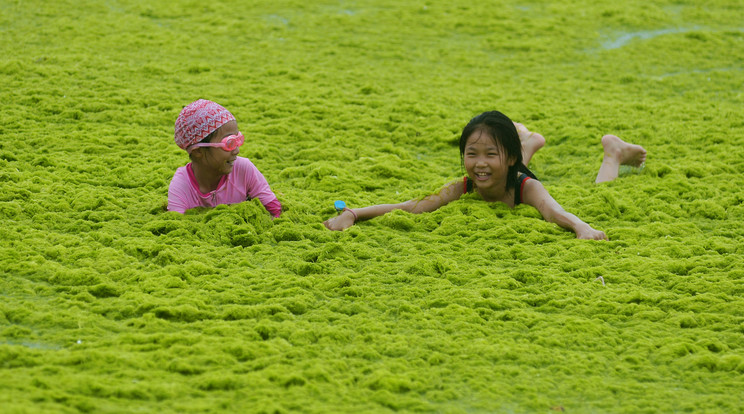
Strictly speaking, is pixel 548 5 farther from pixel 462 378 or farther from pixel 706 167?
pixel 462 378

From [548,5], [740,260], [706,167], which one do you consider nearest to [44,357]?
[740,260]

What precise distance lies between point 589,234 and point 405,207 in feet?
3.37

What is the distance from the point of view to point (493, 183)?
4.49 meters

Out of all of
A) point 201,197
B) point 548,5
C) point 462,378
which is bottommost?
point 462,378

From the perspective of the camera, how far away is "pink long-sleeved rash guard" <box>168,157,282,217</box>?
427 centimetres

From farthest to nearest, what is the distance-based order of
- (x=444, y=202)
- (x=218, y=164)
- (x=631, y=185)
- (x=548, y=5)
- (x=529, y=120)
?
1. (x=548, y=5)
2. (x=529, y=120)
3. (x=631, y=185)
4. (x=444, y=202)
5. (x=218, y=164)

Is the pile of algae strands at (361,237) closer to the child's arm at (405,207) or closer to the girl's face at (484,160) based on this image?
the child's arm at (405,207)

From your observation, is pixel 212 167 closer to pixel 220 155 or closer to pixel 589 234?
pixel 220 155

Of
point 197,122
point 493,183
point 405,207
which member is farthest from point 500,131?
point 197,122

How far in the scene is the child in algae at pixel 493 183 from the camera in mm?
4371

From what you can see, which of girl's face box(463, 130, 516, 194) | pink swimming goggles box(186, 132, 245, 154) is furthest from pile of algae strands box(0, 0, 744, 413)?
pink swimming goggles box(186, 132, 245, 154)

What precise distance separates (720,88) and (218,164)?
4.81 metres

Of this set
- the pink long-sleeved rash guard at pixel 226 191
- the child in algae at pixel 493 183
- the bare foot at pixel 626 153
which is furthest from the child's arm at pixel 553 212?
the pink long-sleeved rash guard at pixel 226 191

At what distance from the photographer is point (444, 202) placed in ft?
15.3
